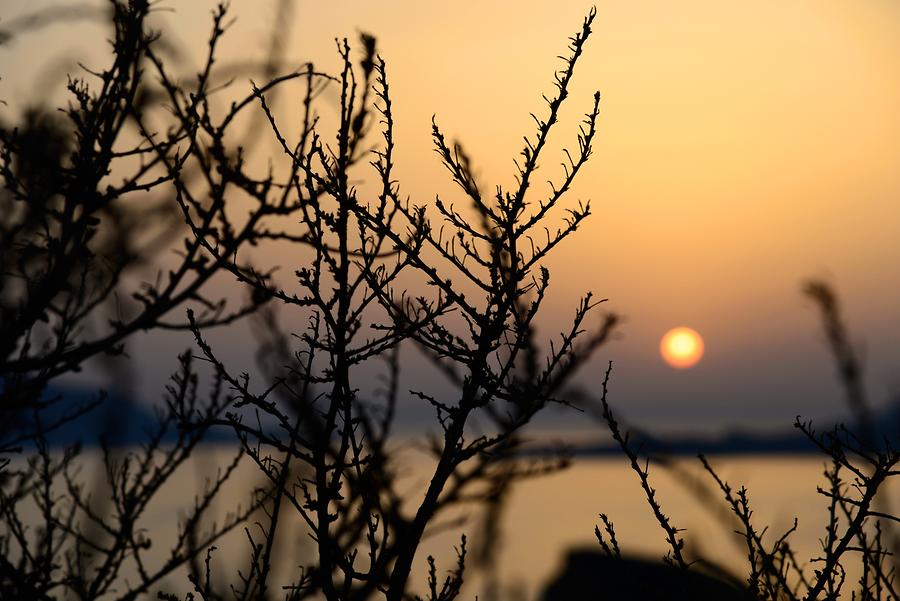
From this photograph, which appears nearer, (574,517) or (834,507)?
(834,507)

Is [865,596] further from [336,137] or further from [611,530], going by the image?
[336,137]

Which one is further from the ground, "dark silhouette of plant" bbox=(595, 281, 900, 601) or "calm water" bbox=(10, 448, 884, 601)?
"calm water" bbox=(10, 448, 884, 601)

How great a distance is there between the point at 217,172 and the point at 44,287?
3.56 feet

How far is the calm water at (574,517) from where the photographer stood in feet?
19.0

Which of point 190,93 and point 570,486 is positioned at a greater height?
point 570,486

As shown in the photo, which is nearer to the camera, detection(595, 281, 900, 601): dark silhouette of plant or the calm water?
detection(595, 281, 900, 601): dark silhouette of plant

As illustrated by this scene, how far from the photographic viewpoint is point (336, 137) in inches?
164

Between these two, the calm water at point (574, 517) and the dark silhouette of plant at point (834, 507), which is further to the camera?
the calm water at point (574, 517)

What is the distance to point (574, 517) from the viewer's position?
41500 millimetres

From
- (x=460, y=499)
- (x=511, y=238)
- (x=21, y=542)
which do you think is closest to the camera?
(x=511, y=238)

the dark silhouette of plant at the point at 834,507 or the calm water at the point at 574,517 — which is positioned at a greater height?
the calm water at the point at 574,517

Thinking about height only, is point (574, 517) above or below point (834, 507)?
above

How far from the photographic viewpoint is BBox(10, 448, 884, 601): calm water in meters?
5.80

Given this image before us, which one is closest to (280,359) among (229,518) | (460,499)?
(229,518)
